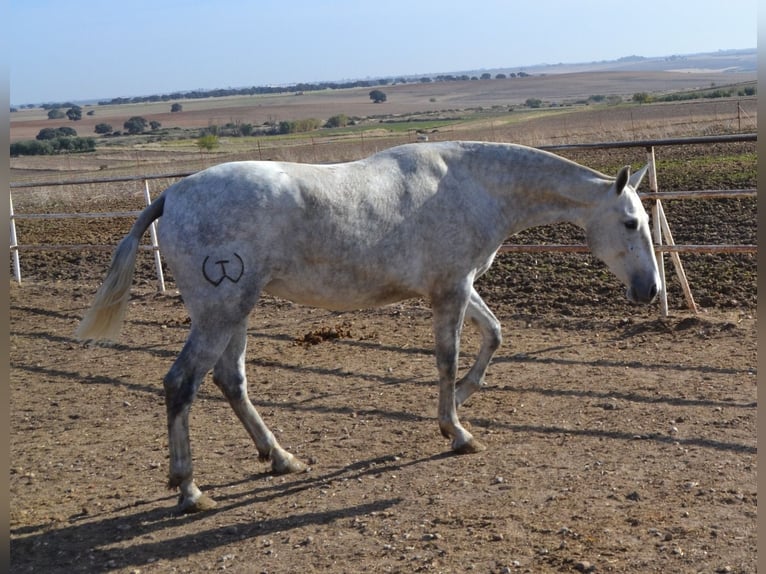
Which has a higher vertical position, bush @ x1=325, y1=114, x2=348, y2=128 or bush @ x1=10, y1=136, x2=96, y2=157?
bush @ x1=325, y1=114, x2=348, y2=128

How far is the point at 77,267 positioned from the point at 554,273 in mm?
6884

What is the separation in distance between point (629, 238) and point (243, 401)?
93.1 inches

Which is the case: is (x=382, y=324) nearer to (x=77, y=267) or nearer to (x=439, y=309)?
(x=439, y=309)

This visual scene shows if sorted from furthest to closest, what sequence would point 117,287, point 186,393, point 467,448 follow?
1. point 467,448
2. point 117,287
3. point 186,393

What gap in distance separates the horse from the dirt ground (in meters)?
0.35

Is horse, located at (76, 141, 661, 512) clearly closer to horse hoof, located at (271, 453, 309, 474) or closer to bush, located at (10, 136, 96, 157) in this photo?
horse hoof, located at (271, 453, 309, 474)

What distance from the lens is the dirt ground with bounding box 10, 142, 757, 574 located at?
391 centimetres

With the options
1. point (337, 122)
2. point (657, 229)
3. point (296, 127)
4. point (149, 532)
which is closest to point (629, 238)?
point (657, 229)

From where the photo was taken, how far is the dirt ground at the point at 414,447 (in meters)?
3.91

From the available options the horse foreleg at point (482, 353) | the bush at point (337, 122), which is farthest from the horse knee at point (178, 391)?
the bush at point (337, 122)

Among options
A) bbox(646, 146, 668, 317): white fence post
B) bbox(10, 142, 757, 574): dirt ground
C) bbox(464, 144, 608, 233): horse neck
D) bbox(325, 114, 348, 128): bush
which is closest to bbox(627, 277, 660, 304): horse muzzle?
bbox(464, 144, 608, 233): horse neck

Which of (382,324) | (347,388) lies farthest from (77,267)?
(347,388)

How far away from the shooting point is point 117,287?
4582 millimetres

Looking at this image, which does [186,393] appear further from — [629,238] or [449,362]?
[629,238]
